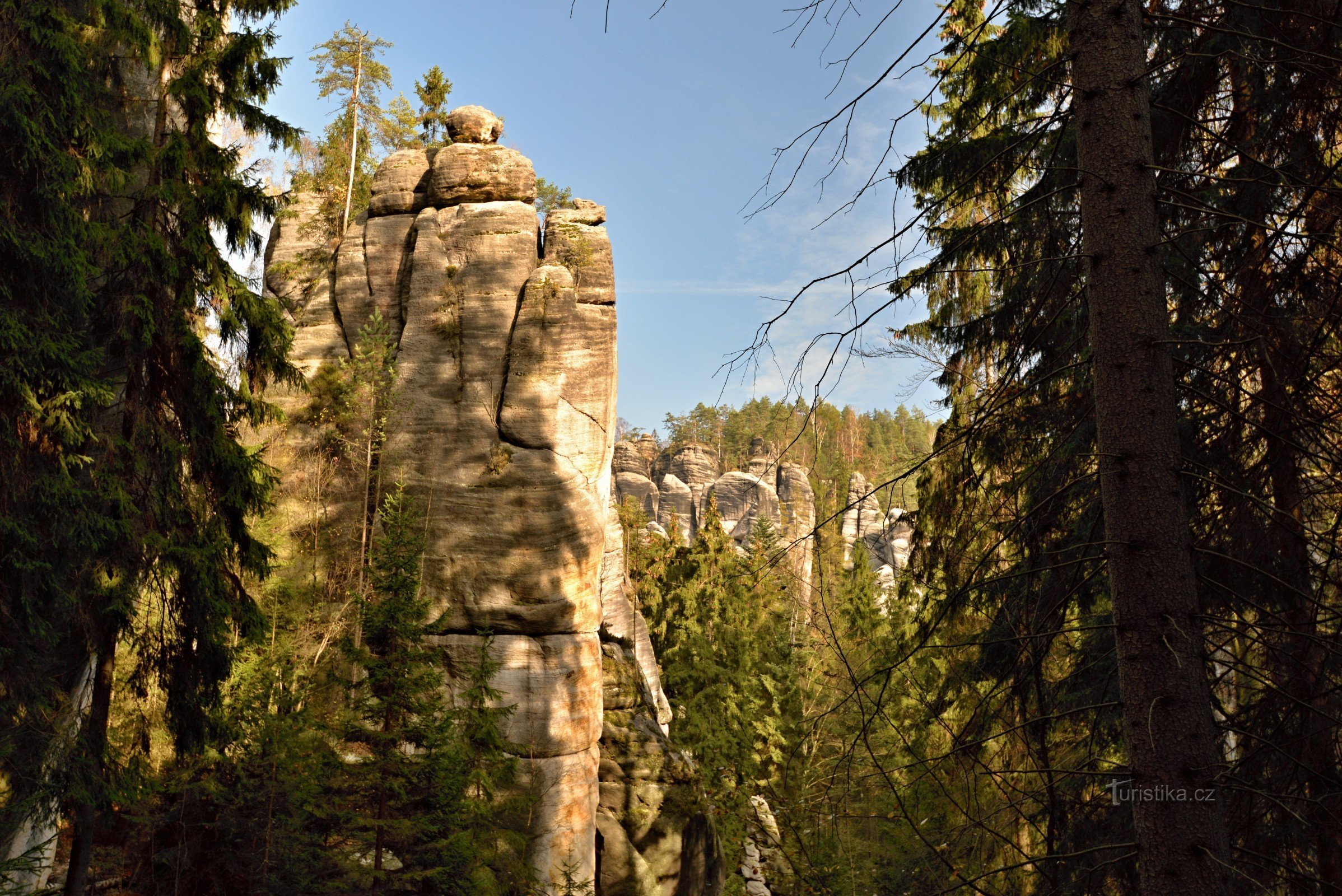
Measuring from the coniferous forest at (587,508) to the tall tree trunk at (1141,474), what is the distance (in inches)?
0.4

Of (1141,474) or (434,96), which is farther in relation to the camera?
(434,96)

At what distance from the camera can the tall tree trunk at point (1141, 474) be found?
2.04 metres

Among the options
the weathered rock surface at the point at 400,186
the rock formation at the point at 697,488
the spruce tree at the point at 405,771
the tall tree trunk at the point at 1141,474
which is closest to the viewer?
the tall tree trunk at the point at 1141,474

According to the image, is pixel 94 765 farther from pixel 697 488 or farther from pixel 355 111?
pixel 697 488

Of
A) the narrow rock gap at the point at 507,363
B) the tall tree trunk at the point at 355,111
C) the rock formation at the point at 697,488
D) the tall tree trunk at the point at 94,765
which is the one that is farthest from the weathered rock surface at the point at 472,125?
the rock formation at the point at 697,488

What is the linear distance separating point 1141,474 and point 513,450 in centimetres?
1446

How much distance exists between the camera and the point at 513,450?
15992 millimetres

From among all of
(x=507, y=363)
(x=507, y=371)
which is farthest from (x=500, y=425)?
(x=507, y=363)

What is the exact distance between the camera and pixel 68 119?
7.59 meters

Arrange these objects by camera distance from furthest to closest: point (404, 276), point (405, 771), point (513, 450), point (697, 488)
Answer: point (697, 488) → point (404, 276) → point (513, 450) → point (405, 771)

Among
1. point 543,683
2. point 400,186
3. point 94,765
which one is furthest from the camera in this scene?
point 400,186

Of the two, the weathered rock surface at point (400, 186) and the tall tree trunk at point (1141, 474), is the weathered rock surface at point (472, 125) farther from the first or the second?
the tall tree trunk at point (1141, 474)

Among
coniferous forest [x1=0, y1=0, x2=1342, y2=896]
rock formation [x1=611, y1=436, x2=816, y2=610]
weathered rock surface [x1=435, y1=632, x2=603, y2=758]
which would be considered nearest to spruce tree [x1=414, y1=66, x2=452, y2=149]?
coniferous forest [x1=0, y1=0, x2=1342, y2=896]

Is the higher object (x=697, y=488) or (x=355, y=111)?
(x=355, y=111)
